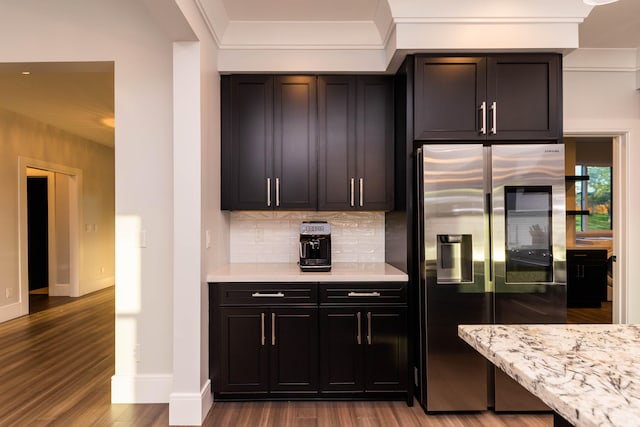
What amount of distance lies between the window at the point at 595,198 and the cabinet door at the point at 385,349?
20.2ft

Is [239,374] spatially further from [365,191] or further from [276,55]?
[276,55]

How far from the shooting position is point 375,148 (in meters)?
3.03

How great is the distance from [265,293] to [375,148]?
1.41 meters

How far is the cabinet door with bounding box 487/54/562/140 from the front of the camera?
2.70 meters

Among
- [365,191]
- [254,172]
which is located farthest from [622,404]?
[254,172]

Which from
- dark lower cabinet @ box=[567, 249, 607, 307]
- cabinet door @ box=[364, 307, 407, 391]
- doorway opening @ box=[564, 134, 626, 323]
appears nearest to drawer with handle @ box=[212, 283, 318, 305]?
cabinet door @ box=[364, 307, 407, 391]

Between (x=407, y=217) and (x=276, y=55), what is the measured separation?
158 cm

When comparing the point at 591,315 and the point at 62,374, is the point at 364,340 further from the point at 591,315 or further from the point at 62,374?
the point at 591,315

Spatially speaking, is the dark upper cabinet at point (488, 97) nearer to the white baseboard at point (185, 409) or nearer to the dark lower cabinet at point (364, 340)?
the dark lower cabinet at point (364, 340)

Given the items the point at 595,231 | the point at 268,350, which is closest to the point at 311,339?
the point at 268,350

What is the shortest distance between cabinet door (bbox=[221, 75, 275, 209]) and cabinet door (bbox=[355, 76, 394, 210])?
0.72m

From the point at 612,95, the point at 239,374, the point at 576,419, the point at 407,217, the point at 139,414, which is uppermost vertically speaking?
the point at 612,95

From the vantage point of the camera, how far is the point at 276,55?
115 inches

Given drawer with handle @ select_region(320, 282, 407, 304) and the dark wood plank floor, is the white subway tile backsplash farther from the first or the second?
the dark wood plank floor
